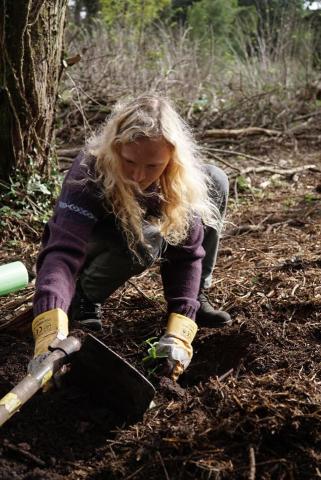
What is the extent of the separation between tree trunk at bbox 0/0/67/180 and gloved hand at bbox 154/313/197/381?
1874mm

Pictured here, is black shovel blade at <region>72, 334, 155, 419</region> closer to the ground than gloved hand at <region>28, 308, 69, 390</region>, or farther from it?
closer to the ground

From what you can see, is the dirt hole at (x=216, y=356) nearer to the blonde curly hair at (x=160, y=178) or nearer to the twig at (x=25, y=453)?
the blonde curly hair at (x=160, y=178)

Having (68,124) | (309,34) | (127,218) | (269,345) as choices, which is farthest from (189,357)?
(309,34)

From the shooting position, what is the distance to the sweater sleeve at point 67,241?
1.98 m

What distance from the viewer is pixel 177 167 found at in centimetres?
227

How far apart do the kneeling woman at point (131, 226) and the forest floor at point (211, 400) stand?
0.18m

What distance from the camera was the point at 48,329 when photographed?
1.88 metres

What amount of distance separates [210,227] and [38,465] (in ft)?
4.74

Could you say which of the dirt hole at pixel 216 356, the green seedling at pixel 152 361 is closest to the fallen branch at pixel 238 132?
the dirt hole at pixel 216 356

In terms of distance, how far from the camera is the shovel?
1.71 metres

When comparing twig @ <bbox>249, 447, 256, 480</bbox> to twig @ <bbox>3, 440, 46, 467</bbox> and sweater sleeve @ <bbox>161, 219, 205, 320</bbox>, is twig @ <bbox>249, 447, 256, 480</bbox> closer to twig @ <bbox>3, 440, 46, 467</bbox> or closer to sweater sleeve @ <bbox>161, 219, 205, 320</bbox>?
twig @ <bbox>3, 440, 46, 467</bbox>

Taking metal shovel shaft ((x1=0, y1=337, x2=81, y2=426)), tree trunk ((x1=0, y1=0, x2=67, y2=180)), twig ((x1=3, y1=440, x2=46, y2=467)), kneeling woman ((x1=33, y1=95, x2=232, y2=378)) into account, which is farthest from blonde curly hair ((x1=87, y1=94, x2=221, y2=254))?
tree trunk ((x1=0, y1=0, x2=67, y2=180))

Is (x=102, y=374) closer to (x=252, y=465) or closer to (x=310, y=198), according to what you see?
(x=252, y=465)

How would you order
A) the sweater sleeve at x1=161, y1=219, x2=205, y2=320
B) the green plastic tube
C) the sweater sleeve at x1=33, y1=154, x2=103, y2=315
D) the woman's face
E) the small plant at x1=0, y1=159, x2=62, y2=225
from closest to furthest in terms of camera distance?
the sweater sleeve at x1=33, y1=154, x2=103, y2=315
the woman's face
the sweater sleeve at x1=161, y1=219, x2=205, y2=320
the green plastic tube
the small plant at x1=0, y1=159, x2=62, y2=225
